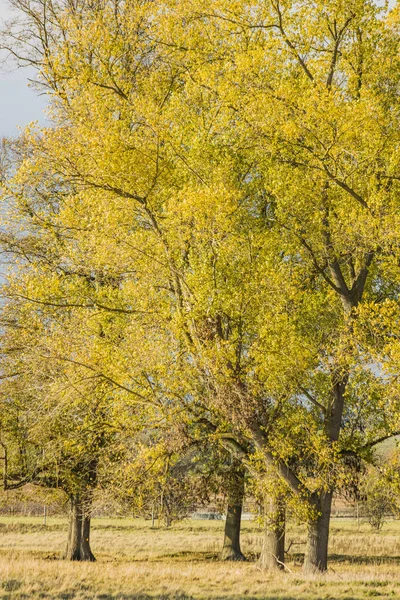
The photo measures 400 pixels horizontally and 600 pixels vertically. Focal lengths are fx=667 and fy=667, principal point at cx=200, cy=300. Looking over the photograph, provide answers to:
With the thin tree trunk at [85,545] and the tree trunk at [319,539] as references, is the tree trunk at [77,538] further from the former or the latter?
the tree trunk at [319,539]

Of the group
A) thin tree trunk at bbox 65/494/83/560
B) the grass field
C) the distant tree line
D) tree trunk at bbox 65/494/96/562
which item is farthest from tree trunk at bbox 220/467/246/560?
the distant tree line

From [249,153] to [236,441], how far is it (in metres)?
6.90

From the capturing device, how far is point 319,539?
617 inches

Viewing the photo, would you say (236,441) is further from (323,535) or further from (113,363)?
(113,363)

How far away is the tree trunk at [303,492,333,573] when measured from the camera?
15523 millimetres

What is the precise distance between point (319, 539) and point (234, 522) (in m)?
9.36

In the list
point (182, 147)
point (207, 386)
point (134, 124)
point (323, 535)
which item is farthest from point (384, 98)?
point (323, 535)

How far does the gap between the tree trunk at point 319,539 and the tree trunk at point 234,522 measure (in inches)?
241

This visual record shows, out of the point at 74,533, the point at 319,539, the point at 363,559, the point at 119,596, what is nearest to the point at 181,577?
the point at 319,539

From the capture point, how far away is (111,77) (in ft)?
50.3

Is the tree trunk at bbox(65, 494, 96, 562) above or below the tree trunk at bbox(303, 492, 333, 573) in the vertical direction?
below

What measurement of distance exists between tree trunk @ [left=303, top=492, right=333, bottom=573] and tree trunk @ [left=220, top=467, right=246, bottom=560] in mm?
6133

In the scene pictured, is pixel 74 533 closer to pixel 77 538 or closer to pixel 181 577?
pixel 77 538

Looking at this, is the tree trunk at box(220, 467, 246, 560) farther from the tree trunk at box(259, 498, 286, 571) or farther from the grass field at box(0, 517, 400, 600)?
the tree trunk at box(259, 498, 286, 571)
